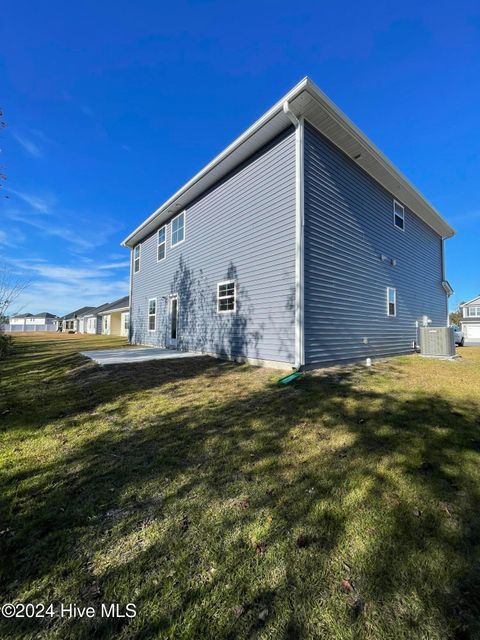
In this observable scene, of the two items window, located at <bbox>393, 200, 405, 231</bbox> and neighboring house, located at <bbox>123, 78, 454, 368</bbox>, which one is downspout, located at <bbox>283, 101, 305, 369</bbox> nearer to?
neighboring house, located at <bbox>123, 78, 454, 368</bbox>

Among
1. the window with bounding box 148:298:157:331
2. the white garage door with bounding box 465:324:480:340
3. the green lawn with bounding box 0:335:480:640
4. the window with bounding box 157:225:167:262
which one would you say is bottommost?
the green lawn with bounding box 0:335:480:640

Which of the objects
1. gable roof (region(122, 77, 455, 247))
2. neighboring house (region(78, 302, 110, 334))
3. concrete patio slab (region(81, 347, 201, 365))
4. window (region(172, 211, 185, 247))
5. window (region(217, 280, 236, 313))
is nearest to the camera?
gable roof (region(122, 77, 455, 247))

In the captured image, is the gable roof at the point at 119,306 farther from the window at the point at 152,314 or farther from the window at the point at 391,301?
the window at the point at 391,301

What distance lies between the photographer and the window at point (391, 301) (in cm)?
1052

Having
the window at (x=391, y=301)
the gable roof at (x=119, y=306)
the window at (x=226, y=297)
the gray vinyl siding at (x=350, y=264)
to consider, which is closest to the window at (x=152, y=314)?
the window at (x=226, y=297)

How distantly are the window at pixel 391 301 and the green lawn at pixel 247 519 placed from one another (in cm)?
649

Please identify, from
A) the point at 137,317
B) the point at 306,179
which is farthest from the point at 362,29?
the point at 137,317

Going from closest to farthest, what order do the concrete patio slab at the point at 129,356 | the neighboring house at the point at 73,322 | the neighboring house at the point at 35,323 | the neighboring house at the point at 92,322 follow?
the concrete patio slab at the point at 129,356 < the neighboring house at the point at 92,322 < the neighboring house at the point at 73,322 < the neighboring house at the point at 35,323

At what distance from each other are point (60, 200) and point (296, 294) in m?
18.4

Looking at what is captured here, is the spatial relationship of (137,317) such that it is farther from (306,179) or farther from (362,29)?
(362,29)

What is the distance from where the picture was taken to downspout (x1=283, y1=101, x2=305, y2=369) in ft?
22.4

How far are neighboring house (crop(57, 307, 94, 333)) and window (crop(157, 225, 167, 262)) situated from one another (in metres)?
37.4

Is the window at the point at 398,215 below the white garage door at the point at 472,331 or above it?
above

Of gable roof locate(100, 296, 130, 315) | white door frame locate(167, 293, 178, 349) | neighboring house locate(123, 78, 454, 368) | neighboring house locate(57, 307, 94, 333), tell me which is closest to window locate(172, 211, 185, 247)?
neighboring house locate(123, 78, 454, 368)
